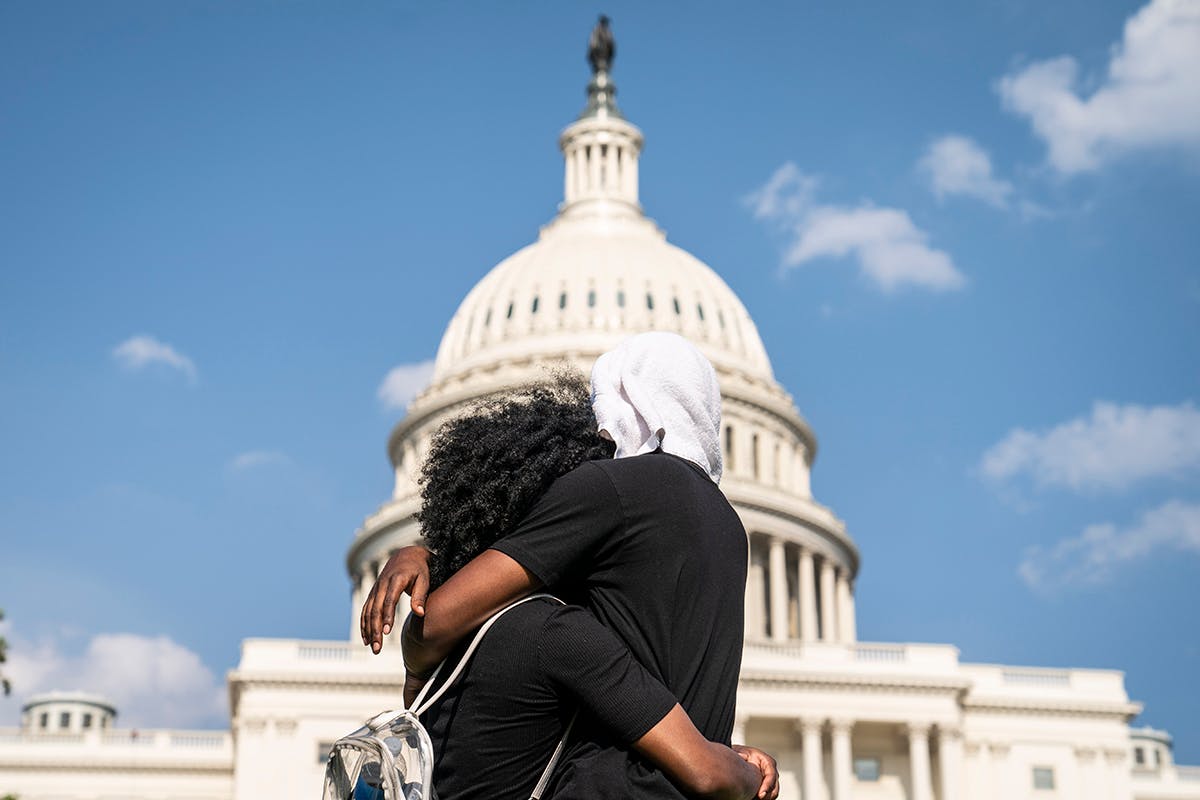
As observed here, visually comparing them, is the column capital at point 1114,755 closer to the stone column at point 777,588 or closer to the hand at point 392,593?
the stone column at point 777,588

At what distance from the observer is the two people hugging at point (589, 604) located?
5.09 meters

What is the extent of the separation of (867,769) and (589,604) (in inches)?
2576

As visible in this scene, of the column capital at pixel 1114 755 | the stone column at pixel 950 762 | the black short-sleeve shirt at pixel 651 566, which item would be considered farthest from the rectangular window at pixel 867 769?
the black short-sleeve shirt at pixel 651 566

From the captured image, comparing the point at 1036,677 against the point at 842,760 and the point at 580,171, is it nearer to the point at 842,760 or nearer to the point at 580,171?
the point at 842,760

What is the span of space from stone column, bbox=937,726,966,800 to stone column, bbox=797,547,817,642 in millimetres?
16157

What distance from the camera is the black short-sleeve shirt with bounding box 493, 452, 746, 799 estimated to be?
17.1 ft

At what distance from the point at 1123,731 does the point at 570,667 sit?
234 feet

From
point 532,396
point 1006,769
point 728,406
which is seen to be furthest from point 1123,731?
point 532,396

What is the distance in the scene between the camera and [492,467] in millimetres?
5637

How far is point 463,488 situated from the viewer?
18.7 feet

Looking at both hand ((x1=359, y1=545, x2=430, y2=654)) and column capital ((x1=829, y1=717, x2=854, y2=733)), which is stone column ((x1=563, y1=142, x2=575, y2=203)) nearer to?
column capital ((x1=829, y1=717, x2=854, y2=733))

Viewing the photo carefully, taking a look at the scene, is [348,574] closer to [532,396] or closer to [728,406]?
[728,406]

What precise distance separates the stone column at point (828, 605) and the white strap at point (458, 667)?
3193 inches

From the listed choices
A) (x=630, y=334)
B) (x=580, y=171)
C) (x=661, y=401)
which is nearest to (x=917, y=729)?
(x=630, y=334)
